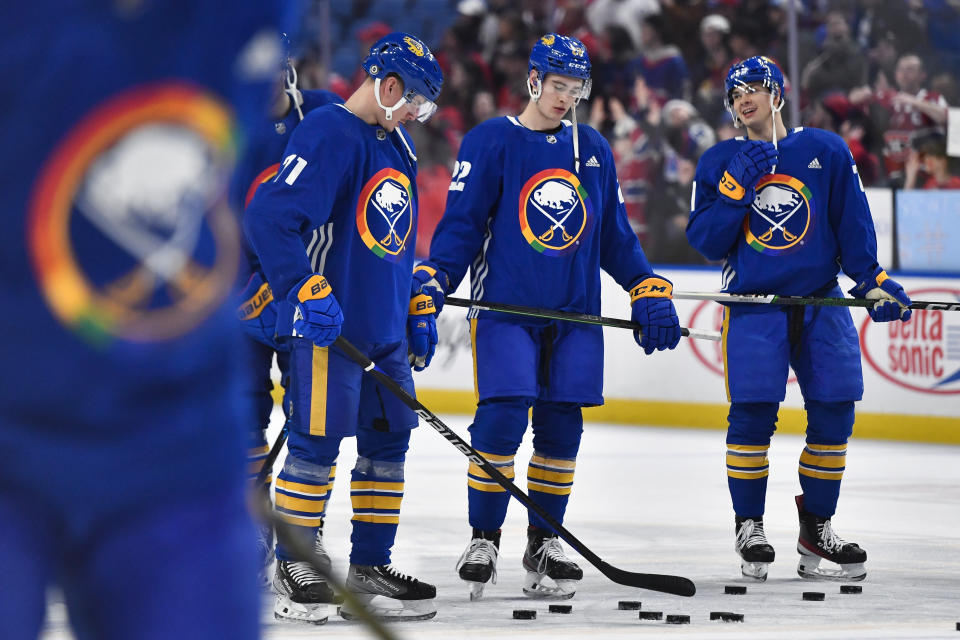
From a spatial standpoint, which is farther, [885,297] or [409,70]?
[885,297]

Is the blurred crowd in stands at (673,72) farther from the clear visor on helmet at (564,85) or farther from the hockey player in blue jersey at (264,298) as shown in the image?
the hockey player in blue jersey at (264,298)

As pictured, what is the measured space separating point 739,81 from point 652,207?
3.98 meters

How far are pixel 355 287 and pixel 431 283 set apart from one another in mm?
363

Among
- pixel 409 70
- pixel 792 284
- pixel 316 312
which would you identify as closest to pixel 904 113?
pixel 792 284

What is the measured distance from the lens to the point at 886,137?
7.62m

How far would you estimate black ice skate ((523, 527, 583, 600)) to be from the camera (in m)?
3.81

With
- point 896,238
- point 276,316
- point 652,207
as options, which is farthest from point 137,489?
point 652,207

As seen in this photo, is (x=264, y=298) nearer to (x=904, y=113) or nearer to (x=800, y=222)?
(x=800, y=222)

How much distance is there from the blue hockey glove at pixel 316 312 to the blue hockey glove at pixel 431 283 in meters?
0.47

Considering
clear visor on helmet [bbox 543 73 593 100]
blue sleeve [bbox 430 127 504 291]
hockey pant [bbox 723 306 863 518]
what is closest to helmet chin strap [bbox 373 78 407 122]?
blue sleeve [bbox 430 127 504 291]

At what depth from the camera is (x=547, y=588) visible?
3.83m

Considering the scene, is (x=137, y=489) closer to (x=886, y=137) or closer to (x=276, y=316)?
(x=276, y=316)

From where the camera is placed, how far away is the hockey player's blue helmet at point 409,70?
3469mm

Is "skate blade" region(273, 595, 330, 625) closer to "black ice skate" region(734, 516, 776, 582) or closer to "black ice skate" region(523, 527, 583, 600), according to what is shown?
"black ice skate" region(523, 527, 583, 600)
